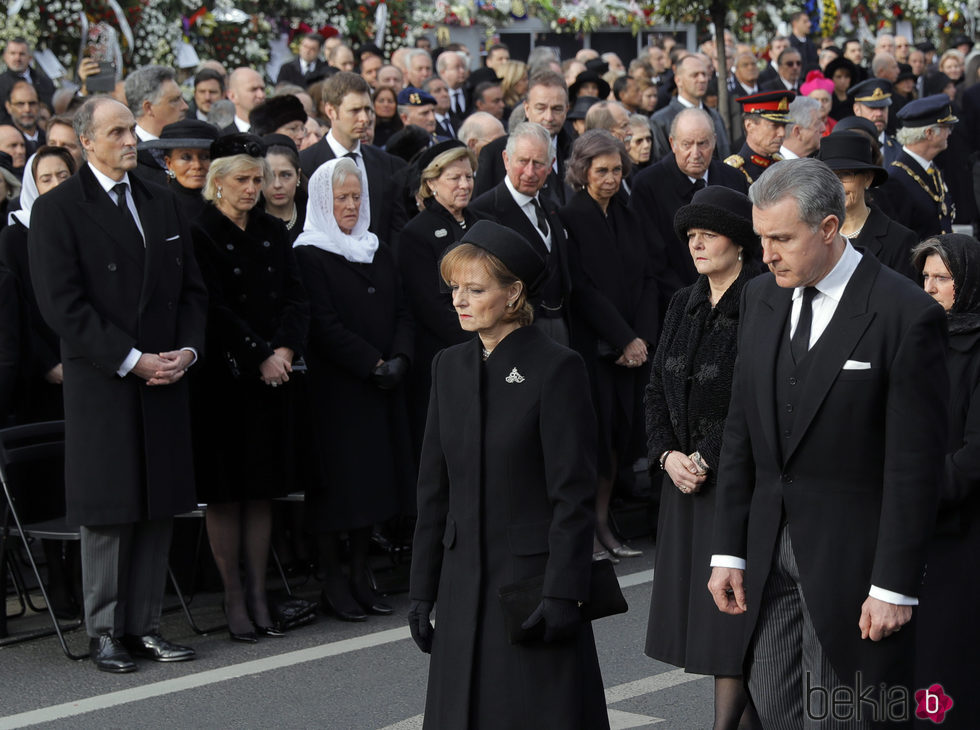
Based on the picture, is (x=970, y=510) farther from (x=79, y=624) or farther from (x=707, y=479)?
(x=79, y=624)

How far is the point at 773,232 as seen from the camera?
4074 millimetres

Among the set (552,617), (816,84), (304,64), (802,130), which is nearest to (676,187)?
(802,130)

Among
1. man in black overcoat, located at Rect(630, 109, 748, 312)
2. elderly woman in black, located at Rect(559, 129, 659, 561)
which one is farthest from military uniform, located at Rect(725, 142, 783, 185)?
elderly woman in black, located at Rect(559, 129, 659, 561)

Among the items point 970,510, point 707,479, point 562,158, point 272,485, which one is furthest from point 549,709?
point 562,158

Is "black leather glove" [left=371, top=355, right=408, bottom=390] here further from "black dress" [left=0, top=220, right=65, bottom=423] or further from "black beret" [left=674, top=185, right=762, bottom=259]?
"black beret" [left=674, top=185, right=762, bottom=259]

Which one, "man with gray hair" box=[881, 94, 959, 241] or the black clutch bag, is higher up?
"man with gray hair" box=[881, 94, 959, 241]

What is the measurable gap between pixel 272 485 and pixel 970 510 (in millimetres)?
3477

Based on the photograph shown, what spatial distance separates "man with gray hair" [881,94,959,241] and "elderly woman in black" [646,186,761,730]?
4433 millimetres

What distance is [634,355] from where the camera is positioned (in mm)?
8773

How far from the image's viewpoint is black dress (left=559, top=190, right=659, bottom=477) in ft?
28.7

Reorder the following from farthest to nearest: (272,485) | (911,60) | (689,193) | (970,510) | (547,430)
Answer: (911,60) → (689,193) → (272,485) → (970,510) → (547,430)

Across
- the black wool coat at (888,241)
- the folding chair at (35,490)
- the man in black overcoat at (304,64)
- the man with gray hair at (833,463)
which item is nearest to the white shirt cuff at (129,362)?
the folding chair at (35,490)

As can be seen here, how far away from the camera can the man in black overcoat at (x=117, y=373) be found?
21.8 ft

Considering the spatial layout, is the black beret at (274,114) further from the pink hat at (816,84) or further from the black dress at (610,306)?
the pink hat at (816,84)
